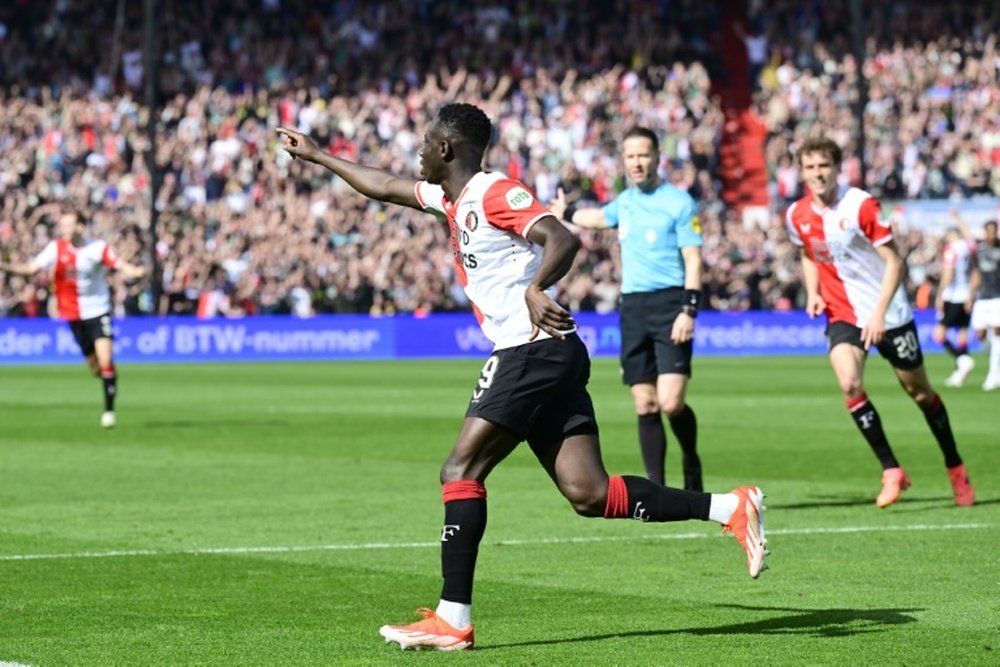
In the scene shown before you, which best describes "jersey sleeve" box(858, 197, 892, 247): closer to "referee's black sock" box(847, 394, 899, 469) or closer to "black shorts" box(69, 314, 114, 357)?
"referee's black sock" box(847, 394, 899, 469)

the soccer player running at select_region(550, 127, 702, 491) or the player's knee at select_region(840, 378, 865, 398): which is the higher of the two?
the soccer player running at select_region(550, 127, 702, 491)

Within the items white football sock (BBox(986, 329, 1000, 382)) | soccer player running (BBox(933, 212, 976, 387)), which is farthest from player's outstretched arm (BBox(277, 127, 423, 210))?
soccer player running (BBox(933, 212, 976, 387))

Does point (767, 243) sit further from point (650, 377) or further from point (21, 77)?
point (650, 377)

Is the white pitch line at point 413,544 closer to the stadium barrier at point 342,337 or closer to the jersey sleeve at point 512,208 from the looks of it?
the jersey sleeve at point 512,208

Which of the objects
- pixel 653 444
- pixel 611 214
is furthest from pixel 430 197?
pixel 653 444

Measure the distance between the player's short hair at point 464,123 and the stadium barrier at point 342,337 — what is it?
1229 inches

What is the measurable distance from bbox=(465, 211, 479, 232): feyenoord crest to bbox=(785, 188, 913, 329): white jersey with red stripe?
5120 millimetres

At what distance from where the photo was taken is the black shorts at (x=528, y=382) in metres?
7.52

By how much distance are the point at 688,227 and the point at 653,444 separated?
4.57 feet

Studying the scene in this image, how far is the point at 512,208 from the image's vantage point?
7461 mm

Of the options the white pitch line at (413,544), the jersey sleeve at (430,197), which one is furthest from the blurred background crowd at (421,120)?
the jersey sleeve at (430,197)

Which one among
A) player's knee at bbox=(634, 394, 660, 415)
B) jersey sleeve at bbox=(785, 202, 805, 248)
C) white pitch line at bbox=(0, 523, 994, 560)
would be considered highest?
jersey sleeve at bbox=(785, 202, 805, 248)

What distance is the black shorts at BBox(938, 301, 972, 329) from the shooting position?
29.0 meters

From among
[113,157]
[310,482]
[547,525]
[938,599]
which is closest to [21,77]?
[113,157]
